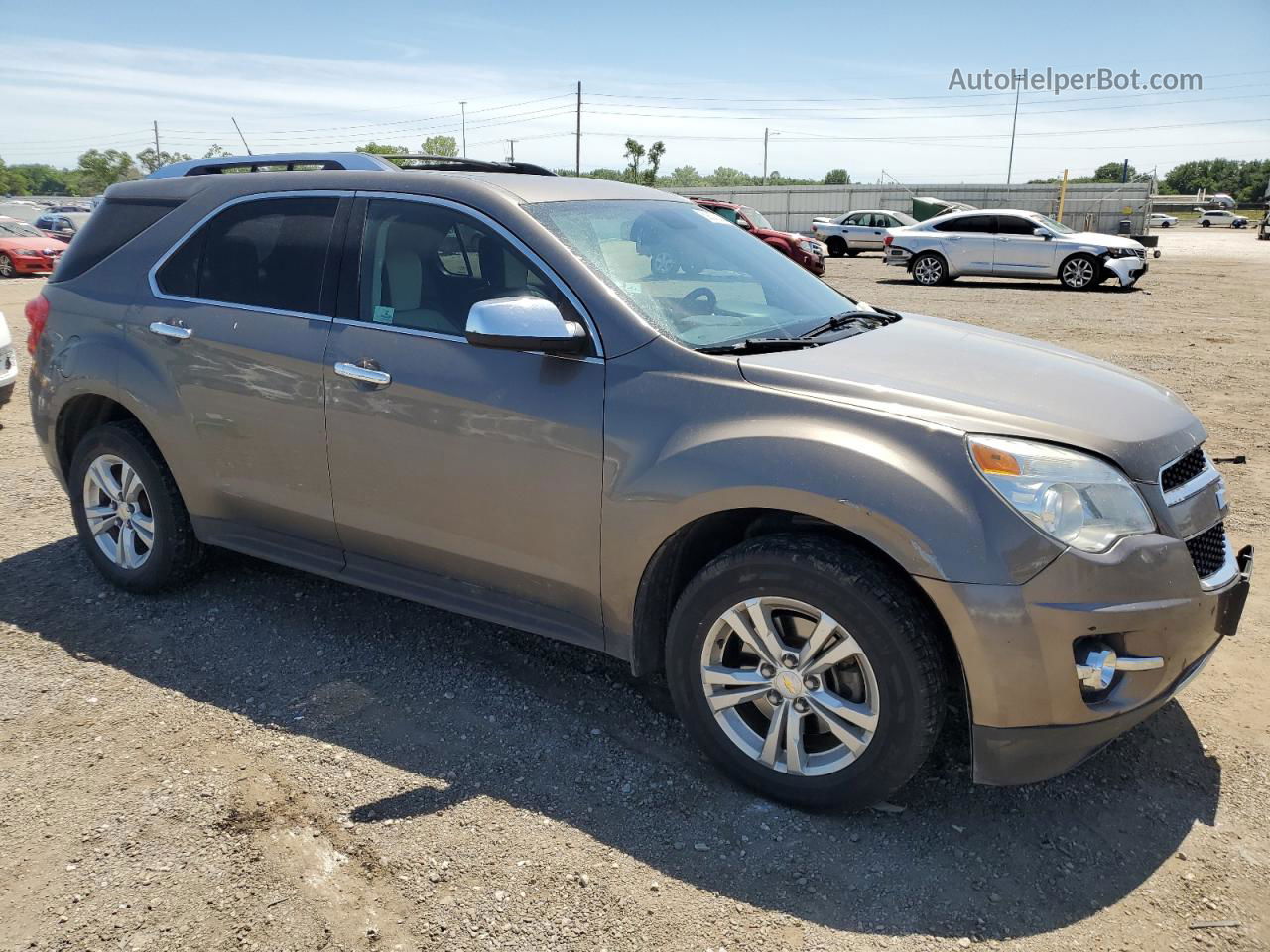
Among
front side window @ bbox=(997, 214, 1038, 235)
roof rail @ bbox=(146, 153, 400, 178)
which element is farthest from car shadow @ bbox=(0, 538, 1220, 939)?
front side window @ bbox=(997, 214, 1038, 235)

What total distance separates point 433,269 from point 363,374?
46cm

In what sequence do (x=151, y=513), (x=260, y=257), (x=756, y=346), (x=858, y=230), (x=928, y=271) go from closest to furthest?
(x=756, y=346) < (x=260, y=257) < (x=151, y=513) < (x=928, y=271) < (x=858, y=230)

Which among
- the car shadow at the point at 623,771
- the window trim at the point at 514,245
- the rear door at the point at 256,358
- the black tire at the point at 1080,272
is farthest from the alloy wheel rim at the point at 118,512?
the black tire at the point at 1080,272

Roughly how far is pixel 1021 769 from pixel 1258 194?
10581 centimetres

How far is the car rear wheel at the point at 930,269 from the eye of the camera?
2144 cm

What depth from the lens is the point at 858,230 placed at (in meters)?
31.9

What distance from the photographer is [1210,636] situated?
111 inches

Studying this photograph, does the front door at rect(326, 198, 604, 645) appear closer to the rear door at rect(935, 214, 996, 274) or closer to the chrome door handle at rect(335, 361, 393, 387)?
the chrome door handle at rect(335, 361, 393, 387)

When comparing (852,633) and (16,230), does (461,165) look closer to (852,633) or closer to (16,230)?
(852,633)

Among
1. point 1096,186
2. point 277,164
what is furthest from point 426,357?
point 1096,186

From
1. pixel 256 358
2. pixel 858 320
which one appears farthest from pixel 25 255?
pixel 858 320

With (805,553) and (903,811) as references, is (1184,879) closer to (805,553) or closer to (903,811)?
(903,811)

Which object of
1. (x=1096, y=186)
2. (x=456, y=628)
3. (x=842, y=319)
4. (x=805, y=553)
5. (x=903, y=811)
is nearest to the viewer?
(x=805, y=553)

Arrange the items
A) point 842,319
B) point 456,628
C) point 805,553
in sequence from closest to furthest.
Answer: point 805,553, point 842,319, point 456,628
